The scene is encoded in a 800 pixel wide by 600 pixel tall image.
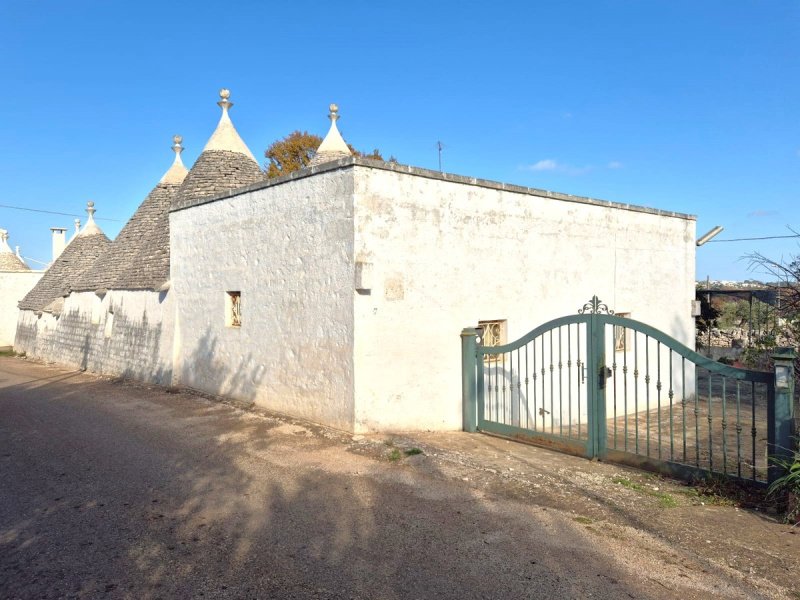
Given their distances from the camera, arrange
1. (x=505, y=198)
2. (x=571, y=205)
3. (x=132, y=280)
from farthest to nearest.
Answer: (x=132, y=280) < (x=571, y=205) < (x=505, y=198)

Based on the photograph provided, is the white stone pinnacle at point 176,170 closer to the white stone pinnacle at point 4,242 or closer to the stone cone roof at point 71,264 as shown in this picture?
the stone cone roof at point 71,264

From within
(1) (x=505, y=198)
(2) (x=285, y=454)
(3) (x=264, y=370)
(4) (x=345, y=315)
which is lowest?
(2) (x=285, y=454)

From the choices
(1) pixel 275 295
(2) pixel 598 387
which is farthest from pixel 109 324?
(2) pixel 598 387

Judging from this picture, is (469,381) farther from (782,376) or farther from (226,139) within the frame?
(226,139)

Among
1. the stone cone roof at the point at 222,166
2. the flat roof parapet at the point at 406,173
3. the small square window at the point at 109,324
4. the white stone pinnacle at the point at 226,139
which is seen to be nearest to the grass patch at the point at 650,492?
the flat roof parapet at the point at 406,173

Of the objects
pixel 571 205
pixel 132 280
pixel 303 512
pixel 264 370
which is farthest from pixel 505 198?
pixel 132 280

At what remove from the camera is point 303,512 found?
5.39 metres

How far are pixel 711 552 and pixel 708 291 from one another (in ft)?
47.0

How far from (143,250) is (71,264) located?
9.79m

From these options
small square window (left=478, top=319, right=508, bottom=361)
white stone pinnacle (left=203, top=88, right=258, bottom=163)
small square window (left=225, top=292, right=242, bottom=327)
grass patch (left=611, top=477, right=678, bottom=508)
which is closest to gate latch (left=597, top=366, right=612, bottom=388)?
grass patch (left=611, top=477, right=678, bottom=508)

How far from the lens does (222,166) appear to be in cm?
1484

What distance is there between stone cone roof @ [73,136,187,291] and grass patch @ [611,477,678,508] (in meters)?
10.7

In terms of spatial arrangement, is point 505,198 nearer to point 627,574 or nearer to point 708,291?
point 627,574

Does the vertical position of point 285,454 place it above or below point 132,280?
below
